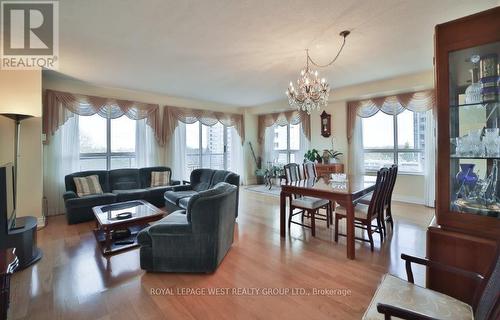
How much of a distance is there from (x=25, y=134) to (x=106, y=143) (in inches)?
64.9

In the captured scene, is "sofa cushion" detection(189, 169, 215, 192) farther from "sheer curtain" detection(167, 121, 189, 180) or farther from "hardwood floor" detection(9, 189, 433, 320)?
"hardwood floor" detection(9, 189, 433, 320)

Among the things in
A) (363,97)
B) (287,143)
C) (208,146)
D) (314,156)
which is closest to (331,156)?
(314,156)

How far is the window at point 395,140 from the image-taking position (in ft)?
16.6

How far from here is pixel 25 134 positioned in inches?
141

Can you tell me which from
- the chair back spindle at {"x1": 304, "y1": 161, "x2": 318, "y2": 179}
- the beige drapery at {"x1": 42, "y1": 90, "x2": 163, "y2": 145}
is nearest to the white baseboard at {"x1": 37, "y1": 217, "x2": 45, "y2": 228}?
the beige drapery at {"x1": 42, "y1": 90, "x2": 163, "y2": 145}

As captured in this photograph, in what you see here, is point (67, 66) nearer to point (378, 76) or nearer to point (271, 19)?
point (271, 19)

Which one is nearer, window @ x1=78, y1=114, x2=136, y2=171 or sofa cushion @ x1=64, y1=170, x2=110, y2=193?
sofa cushion @ x1=64, y1=170, x2=110, y2=193

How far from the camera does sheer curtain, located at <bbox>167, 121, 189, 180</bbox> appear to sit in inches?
239

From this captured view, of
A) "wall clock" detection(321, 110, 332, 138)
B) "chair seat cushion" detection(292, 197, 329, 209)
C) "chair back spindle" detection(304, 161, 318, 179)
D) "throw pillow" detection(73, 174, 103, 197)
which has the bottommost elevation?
"chair seat cushion" detection(292, 197, 329, 209)

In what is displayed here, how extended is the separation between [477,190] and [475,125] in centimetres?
42

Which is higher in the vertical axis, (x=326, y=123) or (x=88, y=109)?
(x=88, y=109)

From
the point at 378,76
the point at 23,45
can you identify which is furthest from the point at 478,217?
the point at 23,45

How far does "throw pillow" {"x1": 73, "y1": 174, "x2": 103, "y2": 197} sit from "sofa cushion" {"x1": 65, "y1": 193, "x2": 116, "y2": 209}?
0.62 ft

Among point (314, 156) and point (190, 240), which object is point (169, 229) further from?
point (314, 156)
